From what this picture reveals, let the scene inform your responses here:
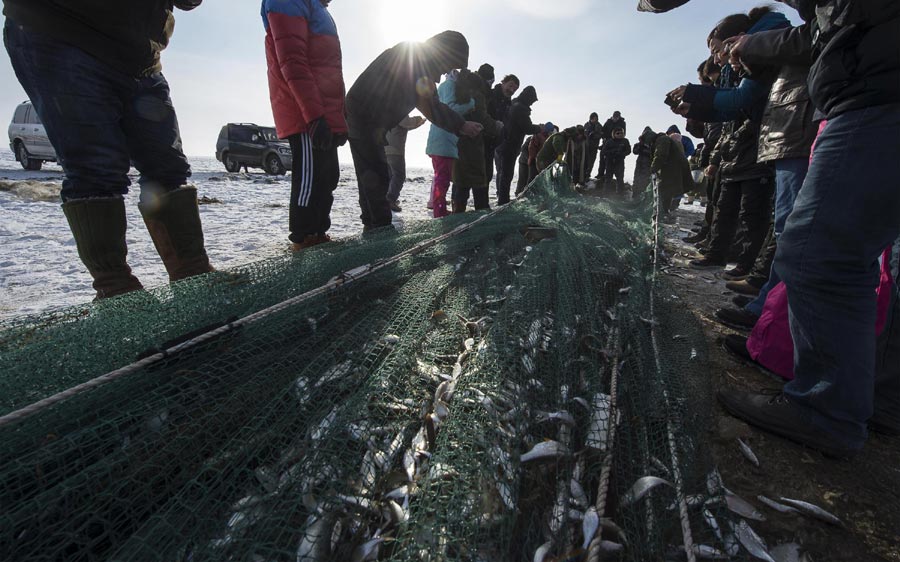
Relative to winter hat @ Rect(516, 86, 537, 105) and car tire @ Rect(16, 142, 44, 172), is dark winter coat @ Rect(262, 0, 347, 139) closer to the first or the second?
winter hat @ Rect(516, 86, 537, 105)

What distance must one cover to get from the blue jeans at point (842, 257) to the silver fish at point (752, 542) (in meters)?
0.60

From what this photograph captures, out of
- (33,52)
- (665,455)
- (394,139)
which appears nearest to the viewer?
(665,455)

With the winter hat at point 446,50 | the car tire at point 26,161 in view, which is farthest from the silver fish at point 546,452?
the car tire at point 26,161

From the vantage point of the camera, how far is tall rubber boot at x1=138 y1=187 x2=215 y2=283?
2.43 meters

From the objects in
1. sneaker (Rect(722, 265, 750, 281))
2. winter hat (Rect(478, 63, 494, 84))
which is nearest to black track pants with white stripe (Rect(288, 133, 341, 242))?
sneaker (Rect(722, 265, 750, 281))

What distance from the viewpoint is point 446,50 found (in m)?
4.34

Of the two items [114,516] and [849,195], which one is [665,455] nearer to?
[849,195]

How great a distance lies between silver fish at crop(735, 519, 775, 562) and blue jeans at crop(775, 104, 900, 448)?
599 mm


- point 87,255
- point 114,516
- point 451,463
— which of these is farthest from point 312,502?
point 87,255

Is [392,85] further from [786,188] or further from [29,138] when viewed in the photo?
[29,138]

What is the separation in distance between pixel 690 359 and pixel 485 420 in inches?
55.8

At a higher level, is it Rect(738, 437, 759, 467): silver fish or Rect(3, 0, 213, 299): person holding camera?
Rect(3, 0, 213, 299): person holding camera

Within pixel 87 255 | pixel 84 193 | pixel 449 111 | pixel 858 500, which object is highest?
pixel 449 111

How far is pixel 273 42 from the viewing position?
124 inches
